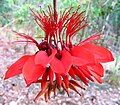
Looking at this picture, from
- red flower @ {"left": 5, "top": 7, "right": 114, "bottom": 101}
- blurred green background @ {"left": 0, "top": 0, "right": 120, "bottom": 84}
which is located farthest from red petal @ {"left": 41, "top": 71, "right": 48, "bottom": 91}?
blurred green background @ {"left": 0, "top": 0, "right": 120, "bottom": 84}

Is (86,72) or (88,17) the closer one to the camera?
(86,72)

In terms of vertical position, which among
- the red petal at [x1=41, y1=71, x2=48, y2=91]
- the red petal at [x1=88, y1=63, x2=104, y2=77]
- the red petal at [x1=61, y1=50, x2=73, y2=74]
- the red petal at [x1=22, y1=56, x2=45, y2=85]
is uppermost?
the red petal at [x1=61, y1=50, x2=73, y2=74]

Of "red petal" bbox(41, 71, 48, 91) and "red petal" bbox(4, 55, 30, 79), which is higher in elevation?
"red petal" bbox(4, 55, 30, 79)

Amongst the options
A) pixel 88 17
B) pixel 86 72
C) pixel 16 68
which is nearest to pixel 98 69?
pixel 86 72

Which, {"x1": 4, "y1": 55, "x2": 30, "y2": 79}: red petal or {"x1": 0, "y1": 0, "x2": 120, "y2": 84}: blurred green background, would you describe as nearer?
{"x1": 4, "y1": 55, "x2": 30, "y2": 79}: red petal

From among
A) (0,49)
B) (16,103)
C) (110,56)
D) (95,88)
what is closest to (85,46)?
(110,56)

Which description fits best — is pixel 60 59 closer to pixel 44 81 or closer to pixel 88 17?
pixel 44 81

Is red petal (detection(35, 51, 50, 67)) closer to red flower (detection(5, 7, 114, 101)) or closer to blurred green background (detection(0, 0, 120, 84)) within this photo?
red flower (detection(5, 7, 114, 101))
